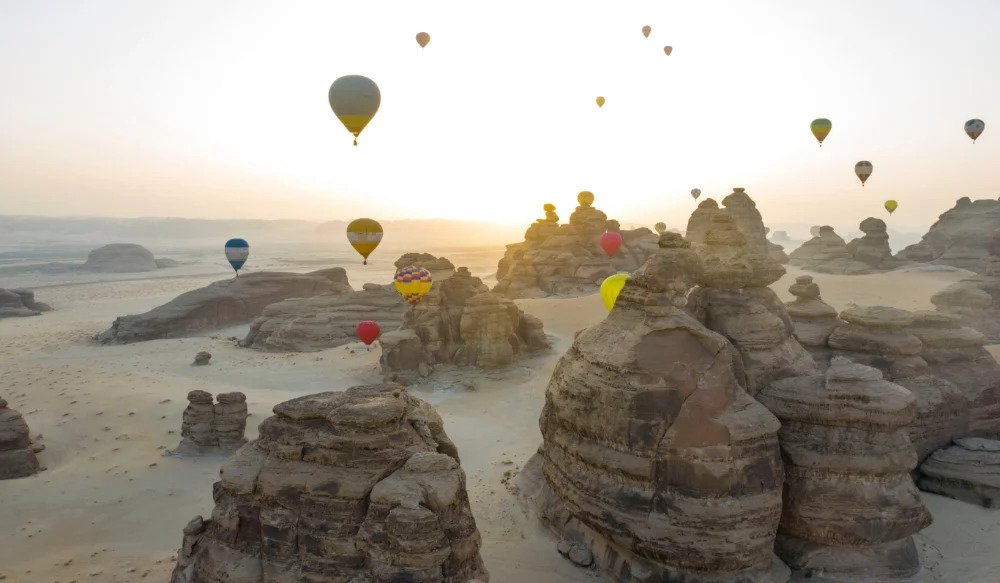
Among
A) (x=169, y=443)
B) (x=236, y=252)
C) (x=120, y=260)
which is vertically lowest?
(x=120, y=260)

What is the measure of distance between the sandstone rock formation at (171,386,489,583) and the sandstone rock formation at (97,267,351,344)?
27.4m

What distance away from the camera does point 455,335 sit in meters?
23.5

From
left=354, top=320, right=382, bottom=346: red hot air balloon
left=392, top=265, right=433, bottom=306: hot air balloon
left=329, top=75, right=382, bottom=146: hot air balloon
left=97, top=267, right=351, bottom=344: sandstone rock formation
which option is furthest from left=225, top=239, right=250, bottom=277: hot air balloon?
left=329, top=75, right=382, bottom=146: hot air balloon

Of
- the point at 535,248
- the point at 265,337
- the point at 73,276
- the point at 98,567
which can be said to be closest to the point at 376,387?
the point at 98,567

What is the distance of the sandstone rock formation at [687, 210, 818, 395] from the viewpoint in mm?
9539

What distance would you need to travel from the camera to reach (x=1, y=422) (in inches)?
527

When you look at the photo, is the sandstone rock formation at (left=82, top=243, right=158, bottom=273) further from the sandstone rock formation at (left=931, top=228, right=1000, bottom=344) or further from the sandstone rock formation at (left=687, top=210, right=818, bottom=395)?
the sandstone rock formation at (left=931, top=228, right=1000, bottom=344)

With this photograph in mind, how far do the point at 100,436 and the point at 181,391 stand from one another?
157 inches

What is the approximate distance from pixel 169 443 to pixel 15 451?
3.14 metres

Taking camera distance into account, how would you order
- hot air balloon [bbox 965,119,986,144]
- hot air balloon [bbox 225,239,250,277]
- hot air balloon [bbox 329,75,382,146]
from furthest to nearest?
hot air balloon [bbox 965,119,986,144] → hot air balloon [bbox 225,239,250,277] → hot air balloon [bbox 329,75,382,146]

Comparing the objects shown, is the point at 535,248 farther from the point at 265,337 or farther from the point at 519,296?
the point at 265,337

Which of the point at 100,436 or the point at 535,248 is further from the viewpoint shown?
the point at 535,248

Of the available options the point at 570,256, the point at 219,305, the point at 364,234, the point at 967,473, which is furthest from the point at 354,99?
the point at 570,256

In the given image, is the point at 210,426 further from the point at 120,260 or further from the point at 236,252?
the point at 120,260
